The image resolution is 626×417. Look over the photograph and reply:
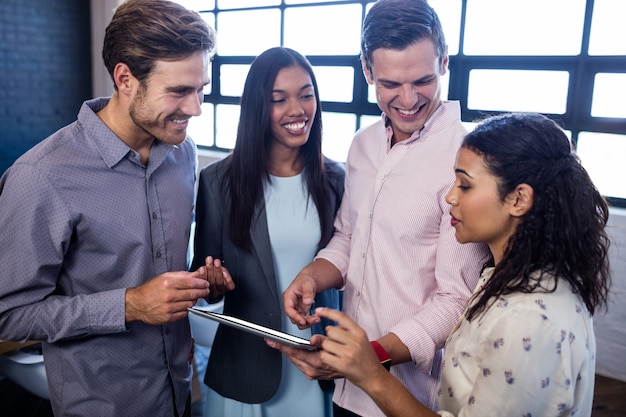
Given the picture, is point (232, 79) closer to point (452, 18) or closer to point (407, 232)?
point (452, 18)

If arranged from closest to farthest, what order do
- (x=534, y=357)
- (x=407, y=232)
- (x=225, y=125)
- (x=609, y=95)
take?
1. (x=534, y=357)
2. (x=407, y=232)
3. (x=609, y=95)
4. (x=225, y=125)

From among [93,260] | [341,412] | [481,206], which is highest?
[481,206]

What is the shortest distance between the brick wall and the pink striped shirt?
4.61 m

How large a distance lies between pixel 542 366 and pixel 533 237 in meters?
0.27

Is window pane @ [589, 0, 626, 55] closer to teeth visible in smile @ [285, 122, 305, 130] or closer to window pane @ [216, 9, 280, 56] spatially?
teeth visible in smile @ [285, 122, 305, 130]

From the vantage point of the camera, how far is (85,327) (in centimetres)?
133

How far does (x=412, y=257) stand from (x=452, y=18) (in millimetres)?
2581

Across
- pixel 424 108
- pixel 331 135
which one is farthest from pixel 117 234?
pixel 331 135

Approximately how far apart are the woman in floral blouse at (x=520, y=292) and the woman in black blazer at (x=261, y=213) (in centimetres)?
68

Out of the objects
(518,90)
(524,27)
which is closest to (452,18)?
(524,27)

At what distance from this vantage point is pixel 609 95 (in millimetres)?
3043

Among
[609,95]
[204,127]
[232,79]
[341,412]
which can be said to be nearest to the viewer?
[341,412]

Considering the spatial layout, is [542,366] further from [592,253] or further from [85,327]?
[85,327]

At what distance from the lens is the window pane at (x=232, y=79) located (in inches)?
201
